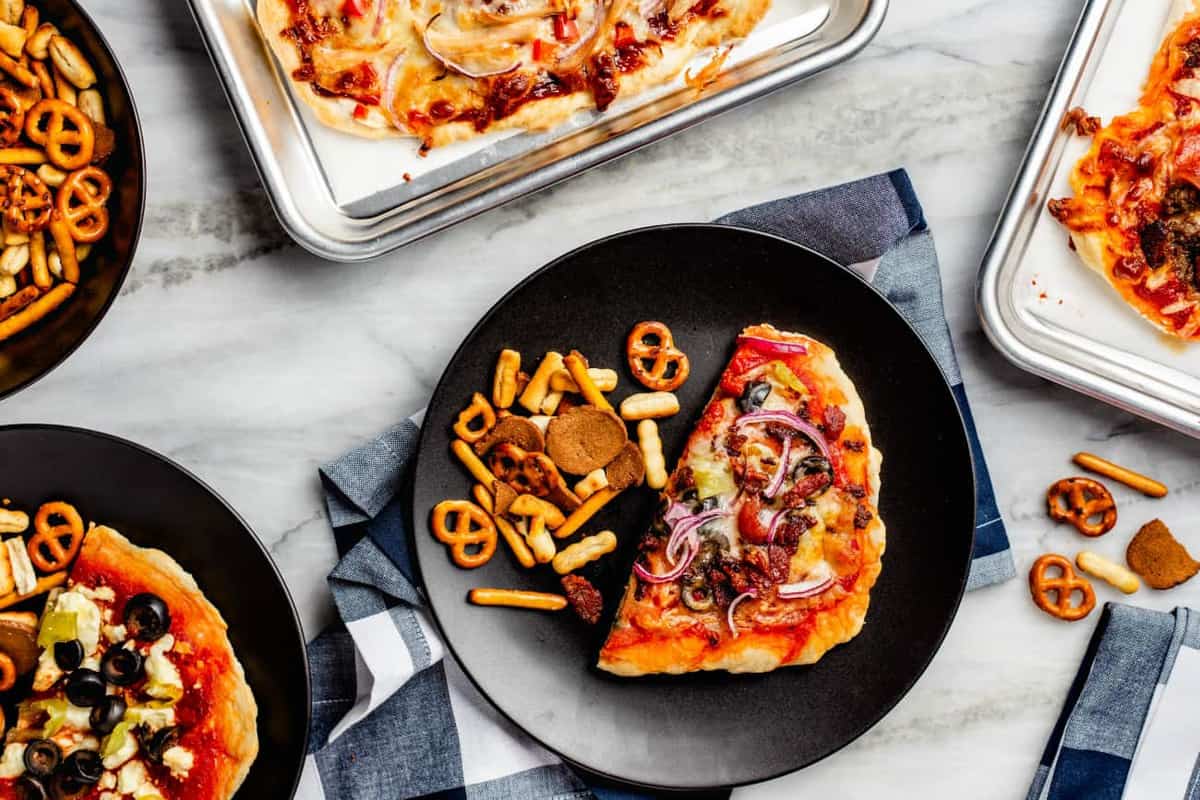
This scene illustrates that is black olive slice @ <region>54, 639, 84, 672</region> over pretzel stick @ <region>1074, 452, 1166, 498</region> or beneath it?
over

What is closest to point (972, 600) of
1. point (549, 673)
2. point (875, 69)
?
point (549, 673)

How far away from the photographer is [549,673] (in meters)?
3.74

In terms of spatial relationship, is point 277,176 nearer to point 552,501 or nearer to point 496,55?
point 496,55

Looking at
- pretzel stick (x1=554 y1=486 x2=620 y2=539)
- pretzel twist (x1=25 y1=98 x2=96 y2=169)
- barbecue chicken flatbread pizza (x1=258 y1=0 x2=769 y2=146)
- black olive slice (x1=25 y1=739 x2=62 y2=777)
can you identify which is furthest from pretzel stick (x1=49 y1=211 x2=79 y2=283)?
pretzel stick (x1=554 y1=486 x2=620 y2=539)

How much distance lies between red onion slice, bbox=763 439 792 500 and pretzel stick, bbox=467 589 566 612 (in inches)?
30.5

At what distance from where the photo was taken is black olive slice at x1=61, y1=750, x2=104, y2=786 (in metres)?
3.32

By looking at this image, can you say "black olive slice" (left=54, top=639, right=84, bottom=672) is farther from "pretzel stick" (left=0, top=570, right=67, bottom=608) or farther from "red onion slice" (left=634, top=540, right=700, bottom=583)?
"red onion slice" (left=634, top=540, right=700, bottom=583)

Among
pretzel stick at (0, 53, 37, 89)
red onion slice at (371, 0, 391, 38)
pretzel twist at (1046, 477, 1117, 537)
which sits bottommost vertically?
pretzel twist at (1046, 477, 1117, 537)

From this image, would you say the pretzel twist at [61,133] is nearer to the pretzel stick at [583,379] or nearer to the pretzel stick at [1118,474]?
the pretzel stick at [583,379]

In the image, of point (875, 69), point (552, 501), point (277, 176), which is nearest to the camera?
point (277, 176)

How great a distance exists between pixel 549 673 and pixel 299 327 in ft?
4.78

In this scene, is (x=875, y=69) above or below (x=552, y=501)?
above

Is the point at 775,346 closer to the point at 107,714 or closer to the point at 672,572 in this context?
the point at 672,572

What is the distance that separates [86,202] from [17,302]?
1.21 feet
